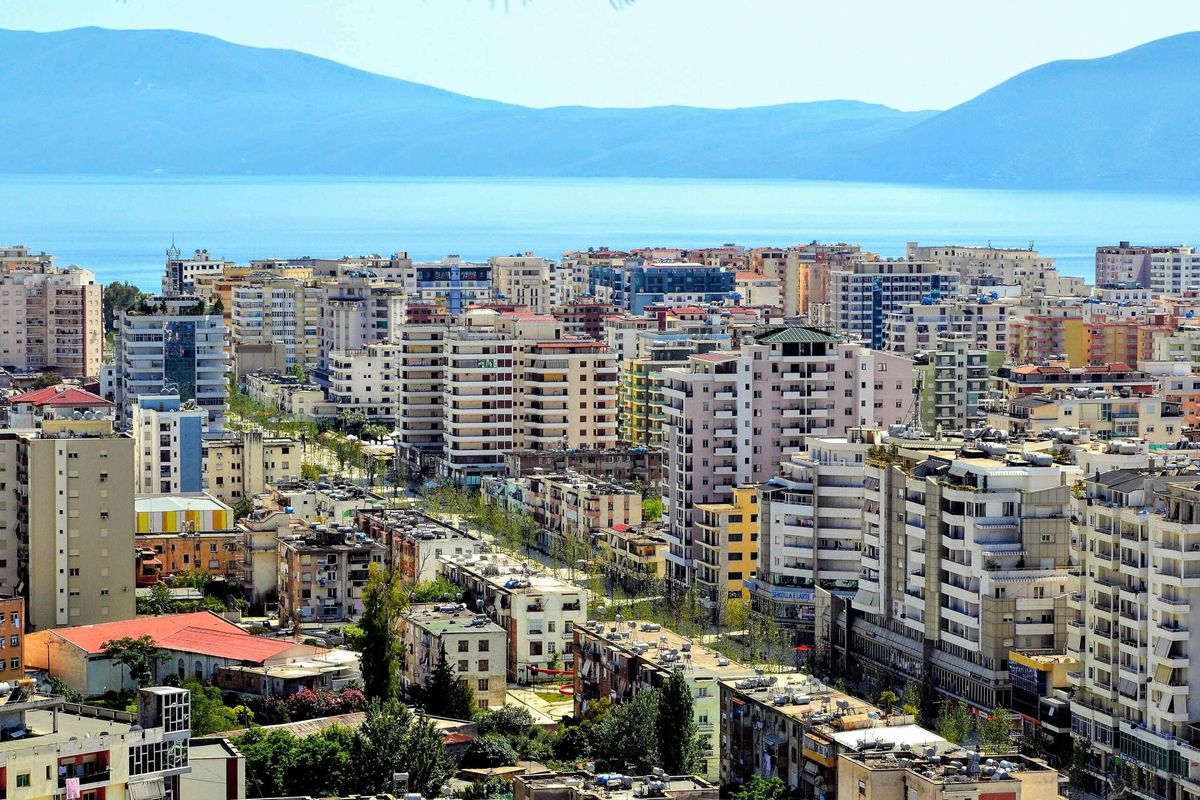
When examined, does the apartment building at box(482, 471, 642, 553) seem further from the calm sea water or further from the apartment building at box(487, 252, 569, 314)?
the calm sea water

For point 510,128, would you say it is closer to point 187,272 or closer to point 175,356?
point 187,272

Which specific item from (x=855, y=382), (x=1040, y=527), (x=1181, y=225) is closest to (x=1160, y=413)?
(x=855, y=382)

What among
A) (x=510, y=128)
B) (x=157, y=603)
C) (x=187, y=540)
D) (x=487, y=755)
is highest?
(x=510, y=128)

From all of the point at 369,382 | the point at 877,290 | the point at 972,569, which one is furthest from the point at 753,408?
the point at 877,290

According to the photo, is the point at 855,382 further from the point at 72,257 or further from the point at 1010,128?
the point at 1010,128

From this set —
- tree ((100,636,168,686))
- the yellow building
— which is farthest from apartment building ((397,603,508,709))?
the yellow building

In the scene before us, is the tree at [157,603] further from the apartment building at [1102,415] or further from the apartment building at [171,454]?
the apartment building at [1102,415]

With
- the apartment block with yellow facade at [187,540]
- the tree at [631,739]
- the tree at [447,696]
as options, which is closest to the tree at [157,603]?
the apartment block with yellow facade at [187,540]
